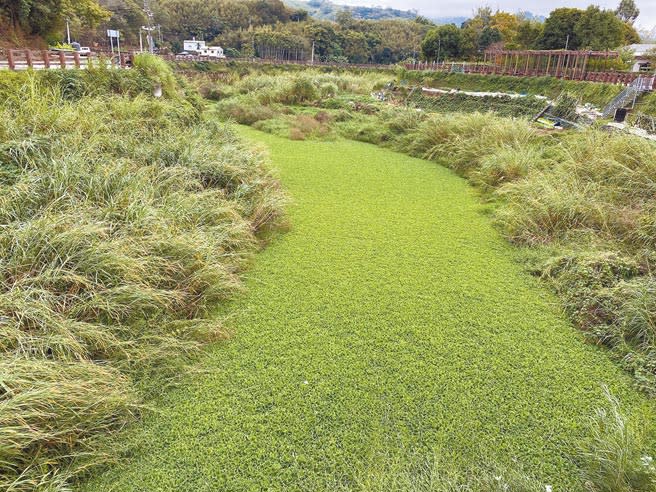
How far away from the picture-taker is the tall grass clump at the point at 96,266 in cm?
180

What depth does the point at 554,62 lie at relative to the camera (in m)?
22.4

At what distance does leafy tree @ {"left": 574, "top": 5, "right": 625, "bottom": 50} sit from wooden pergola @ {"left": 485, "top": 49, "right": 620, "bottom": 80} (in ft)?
11.4

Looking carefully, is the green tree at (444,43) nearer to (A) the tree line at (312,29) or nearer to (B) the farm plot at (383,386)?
(A) the tree line at (312,29)

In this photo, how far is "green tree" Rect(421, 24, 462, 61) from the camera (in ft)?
113

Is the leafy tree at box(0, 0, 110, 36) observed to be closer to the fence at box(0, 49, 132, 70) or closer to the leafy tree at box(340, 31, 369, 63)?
the fence at box(0, 49, 132, 70)

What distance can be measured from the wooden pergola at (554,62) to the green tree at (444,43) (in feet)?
26.4

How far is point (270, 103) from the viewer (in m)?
13.5

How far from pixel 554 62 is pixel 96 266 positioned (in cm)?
2683

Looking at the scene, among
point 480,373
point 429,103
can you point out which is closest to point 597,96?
point 429,103

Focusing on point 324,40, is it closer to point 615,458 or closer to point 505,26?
point 505,26

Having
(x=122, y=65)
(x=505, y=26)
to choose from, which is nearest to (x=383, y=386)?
(x=122, y=65)

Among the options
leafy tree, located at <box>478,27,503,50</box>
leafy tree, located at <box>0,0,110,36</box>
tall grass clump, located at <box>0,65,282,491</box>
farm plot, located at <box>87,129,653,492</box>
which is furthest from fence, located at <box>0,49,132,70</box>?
leafy tree, located at <box>478,27,503,50</box>

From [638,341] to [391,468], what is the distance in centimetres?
206

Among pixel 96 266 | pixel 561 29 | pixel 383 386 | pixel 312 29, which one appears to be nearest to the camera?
pixel 383 386
